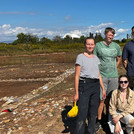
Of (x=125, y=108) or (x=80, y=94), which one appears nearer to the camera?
(x=80, y=94)

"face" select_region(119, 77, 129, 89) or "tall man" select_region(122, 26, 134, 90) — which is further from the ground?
"tall man" select_region(122, 26, 134, 90)

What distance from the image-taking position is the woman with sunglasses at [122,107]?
3219 millimetres

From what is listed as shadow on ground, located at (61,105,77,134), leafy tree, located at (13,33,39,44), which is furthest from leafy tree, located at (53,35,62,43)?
shadow on ground, located at (61,105,77,134)

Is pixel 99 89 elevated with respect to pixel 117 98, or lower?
elevated

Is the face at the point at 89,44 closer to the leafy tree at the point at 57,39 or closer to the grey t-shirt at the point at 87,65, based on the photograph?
the grey t-shirt at the point at 87,65

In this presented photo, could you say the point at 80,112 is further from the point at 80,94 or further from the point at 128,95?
the point at 128,95

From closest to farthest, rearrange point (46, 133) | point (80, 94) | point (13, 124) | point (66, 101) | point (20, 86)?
point (80, 94) → point (46, 133) → point (13, 124) → point (66, 101) → point (20, 86)

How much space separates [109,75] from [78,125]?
1.22 meters

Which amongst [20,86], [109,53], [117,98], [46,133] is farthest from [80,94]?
[20,86]

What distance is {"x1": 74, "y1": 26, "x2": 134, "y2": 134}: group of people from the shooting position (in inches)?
117

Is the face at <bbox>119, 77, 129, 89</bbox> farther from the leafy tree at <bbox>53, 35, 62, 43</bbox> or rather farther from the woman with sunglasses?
the leafy tree at <bbox>53, 35, 62, 43</bbox>

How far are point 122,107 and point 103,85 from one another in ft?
1.88

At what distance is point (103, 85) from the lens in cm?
339

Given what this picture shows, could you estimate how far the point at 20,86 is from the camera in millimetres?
10273
